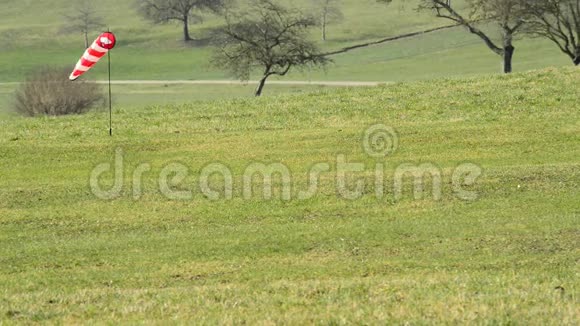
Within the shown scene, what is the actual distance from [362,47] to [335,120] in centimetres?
6471

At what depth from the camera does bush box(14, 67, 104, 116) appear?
1801 inches

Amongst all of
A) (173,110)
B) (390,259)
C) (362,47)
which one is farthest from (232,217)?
(362,47)

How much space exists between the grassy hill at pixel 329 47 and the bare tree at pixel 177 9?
152 centimetres

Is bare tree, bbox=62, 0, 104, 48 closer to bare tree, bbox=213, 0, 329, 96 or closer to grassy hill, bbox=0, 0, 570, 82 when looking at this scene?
grassy hill, bbox=0, 0, 570, 82

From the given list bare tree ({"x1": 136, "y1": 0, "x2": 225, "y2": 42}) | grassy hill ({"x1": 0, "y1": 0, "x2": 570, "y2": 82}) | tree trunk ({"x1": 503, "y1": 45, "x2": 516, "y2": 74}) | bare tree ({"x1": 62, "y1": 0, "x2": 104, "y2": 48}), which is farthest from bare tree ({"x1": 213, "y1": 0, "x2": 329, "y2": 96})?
bare tree ({"x1": 62, "y1": 0, "x2": 104, "y2": 48})

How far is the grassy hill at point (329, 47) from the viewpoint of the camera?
254ft

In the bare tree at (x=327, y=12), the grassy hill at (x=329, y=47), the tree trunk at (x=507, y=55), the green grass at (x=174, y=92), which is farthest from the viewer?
the bare tree at (x=327, y=12)

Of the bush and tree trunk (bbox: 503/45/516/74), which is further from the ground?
tree trunk (bbox: 503/45/516/74)

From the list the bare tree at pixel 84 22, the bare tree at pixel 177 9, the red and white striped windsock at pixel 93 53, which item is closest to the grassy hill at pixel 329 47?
the bare tree at pixel 84 22

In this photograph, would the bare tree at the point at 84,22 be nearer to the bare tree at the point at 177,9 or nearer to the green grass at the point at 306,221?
the bare tree at the point at 177,9

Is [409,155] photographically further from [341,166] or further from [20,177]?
[20,177]

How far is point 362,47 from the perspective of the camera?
91.6 meters

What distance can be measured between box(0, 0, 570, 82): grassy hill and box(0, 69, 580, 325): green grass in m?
40.2

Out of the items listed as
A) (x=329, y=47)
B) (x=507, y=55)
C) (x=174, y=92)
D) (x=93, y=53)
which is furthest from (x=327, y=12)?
(x=93, y=53)
